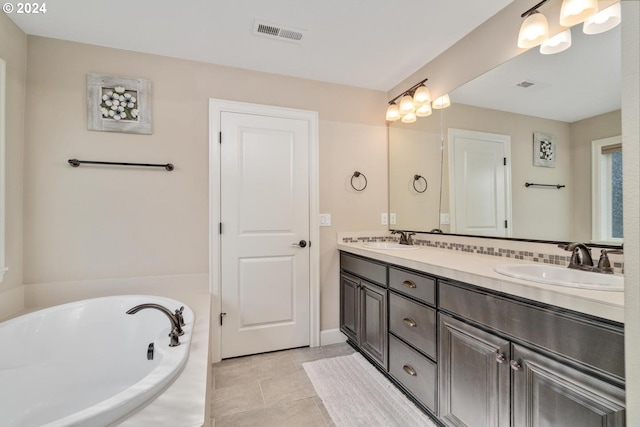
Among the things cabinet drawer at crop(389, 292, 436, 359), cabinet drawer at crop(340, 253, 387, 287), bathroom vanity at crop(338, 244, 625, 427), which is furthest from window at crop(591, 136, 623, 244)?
cabinet drawer at crop(340, 253, 387, 287)

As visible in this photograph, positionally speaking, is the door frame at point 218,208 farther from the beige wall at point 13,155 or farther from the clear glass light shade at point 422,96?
the beige wall at point 13,155

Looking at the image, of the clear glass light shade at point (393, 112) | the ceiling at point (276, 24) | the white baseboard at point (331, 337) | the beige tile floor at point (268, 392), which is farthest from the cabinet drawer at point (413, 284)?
the ceiling at point (276, 24)

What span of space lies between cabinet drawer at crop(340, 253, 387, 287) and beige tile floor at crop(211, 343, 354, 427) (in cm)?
73

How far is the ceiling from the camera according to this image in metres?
1.73

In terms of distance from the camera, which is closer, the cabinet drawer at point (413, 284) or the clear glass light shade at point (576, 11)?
the clear glass light shade at point (576, 11)

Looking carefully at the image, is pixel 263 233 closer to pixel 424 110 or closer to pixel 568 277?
pixel 424 110

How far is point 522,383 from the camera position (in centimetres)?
110

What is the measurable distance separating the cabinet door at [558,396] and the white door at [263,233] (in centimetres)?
175

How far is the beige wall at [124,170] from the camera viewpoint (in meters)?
1.98

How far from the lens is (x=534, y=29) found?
1517 millimetres

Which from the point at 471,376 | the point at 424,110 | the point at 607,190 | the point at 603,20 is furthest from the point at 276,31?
the point at 471,376

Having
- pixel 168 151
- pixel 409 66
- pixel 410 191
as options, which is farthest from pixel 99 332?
pixel 409 66

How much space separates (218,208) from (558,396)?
2236mm

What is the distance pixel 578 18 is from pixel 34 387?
3.27 metres
